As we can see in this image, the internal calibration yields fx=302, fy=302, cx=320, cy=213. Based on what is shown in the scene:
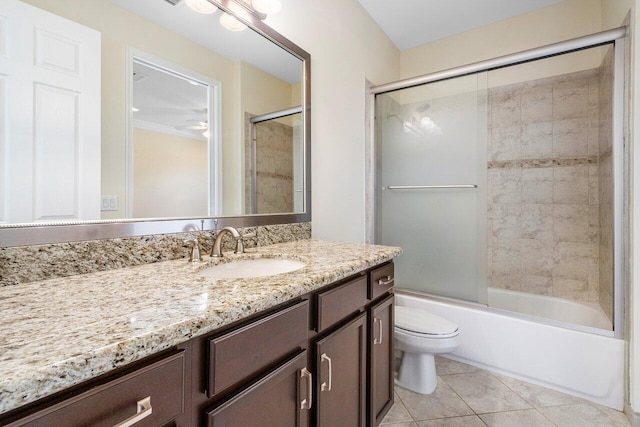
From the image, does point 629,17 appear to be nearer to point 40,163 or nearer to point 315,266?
point 315,266

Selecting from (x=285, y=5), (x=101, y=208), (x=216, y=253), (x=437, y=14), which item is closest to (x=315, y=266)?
(x=216, y=253)

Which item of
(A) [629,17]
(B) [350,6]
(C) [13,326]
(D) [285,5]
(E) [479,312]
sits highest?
(B) [350,6]

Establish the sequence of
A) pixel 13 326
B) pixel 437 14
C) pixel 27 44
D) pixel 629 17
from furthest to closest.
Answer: pixel 437 14 < pixel 629 17 < pixel 27 44 < pixel 13 326

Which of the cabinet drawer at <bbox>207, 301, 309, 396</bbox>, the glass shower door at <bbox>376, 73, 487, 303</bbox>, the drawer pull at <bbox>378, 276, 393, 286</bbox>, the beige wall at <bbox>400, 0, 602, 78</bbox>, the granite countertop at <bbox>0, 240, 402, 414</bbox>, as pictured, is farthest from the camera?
the beige wall at <bbox>400, 0, 602, 78</bbox>

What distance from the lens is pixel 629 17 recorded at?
5.03 ft

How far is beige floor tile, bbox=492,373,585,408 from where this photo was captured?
1.66 metres

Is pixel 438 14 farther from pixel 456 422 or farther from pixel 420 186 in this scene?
pixel 456 422

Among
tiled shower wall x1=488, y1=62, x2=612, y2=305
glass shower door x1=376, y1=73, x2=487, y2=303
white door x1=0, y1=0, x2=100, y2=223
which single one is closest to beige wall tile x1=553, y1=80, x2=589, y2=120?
tiled shower wall x1=488, y1=62, x2=612, y2=305

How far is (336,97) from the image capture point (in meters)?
2.03

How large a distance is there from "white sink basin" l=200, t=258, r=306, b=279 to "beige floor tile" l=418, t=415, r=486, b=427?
107 cm

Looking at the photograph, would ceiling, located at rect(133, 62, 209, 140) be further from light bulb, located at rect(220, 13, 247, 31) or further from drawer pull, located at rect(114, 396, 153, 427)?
drawer pull, located at rect(114, 396, 153, 427)

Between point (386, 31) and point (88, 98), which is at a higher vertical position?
point (386, 31)

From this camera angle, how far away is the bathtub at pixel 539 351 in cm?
162

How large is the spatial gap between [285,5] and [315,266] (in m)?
1.44
